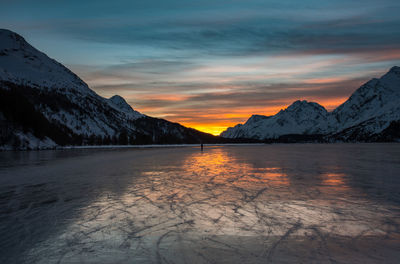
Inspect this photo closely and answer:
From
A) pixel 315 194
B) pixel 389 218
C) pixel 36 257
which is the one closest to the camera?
pixel 36 257

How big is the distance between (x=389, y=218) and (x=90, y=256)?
28.2ft

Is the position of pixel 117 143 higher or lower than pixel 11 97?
lower

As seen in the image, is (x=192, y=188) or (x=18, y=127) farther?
(x=18, y=127)

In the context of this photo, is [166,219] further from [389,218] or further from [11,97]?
[11,97]

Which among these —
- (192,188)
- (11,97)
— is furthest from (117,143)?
(192,188)

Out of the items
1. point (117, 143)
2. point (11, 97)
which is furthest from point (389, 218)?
point (117, 143)

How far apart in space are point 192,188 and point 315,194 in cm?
584

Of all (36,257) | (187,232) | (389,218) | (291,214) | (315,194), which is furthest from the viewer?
(315,194)

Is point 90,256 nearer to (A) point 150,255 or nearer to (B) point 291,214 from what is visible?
(A) point 150,255

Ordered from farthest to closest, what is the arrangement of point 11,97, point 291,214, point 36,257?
point 11,97 → point 291,214 → point 36,257

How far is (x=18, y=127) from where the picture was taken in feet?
302

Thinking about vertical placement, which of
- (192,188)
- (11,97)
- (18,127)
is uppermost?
(11,97)

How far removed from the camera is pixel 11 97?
10512 cm

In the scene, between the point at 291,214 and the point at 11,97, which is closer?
the point at 291,214
